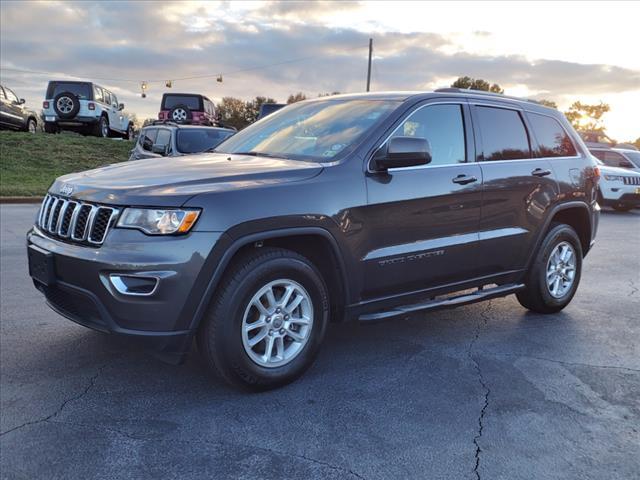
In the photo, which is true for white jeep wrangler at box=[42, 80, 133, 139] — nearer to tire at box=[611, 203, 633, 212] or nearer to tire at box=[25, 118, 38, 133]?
tire at box=[25, 118, 38, 133]

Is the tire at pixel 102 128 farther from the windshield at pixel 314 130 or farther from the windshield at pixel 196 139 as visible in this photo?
the windshield at pixel 314 130

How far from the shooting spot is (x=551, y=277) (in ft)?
17.4

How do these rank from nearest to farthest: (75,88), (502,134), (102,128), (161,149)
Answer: (502,134)
(161,149)
(75,88)
(102,128)

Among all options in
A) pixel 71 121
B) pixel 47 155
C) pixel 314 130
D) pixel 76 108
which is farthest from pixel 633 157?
pixel 71 121

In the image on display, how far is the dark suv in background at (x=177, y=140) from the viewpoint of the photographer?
34.1 feet

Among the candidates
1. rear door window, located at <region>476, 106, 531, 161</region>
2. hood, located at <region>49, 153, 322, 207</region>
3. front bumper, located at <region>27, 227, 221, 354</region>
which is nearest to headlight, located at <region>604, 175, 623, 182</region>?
rear door window, located at <region>476, 106, 531, 161</region>

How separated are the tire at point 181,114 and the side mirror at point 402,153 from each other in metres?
18.1

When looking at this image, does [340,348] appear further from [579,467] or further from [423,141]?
[579,467]

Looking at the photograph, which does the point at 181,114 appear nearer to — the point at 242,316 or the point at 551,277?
the point at 551,277

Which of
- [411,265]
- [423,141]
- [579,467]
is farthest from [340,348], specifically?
[579,467]

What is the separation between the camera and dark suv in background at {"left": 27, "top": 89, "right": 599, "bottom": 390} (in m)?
3.14

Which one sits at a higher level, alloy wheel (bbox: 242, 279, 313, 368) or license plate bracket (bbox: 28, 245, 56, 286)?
license plate bracket (bbox: 28, 245, 56, 286)

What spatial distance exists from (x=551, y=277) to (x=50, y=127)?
19.9m

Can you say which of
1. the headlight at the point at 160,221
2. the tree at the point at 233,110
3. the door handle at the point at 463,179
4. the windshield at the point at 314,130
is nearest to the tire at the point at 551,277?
the door handle at the point at 463,179
